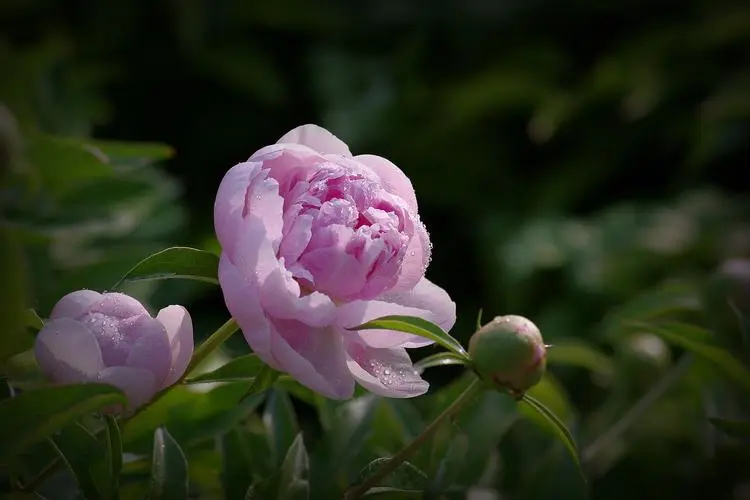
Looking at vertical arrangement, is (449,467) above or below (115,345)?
below

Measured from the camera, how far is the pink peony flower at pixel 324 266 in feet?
→ 1.76

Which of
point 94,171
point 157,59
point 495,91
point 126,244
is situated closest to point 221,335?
point 94,171

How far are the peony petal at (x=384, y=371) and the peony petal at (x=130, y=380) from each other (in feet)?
0.38

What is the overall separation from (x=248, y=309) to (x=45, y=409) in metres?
0.12

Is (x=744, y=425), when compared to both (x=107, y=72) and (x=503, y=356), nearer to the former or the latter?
(x=503, y=356)

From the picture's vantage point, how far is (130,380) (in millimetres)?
537

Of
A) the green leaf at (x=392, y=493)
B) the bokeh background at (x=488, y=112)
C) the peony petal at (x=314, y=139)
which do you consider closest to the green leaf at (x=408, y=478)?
the green leaf at (x=392, y=493)

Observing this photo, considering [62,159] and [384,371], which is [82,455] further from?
[62,159]

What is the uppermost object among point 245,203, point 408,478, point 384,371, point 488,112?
point 245,203

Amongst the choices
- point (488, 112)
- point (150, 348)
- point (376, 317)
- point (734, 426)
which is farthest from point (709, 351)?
point (488, 112)

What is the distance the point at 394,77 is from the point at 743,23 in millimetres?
604

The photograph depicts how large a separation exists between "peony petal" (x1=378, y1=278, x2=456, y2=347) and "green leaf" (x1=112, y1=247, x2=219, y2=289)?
109 millimetres

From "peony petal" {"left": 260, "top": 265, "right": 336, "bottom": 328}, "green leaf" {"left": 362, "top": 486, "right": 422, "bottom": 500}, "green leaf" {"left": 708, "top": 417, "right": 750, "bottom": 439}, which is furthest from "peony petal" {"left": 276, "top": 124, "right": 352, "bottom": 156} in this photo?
"green leaf" {"left": 708, "top": 417, "right": 750, "bottom": 439}

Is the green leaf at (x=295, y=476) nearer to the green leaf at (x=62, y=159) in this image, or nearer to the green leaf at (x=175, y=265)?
the green leaf at (x=175, y=265)
